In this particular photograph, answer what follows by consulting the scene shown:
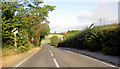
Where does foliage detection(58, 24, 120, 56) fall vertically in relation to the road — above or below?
above

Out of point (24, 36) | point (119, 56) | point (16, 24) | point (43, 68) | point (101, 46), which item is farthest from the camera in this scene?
point (24, 36)

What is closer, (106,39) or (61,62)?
(61,62)

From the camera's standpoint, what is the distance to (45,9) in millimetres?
21719

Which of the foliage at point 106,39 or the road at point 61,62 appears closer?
the road at point 61,62

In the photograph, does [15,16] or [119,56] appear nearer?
[119,56]

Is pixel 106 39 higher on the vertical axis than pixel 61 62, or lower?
higher

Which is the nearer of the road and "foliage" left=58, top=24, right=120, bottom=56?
the road

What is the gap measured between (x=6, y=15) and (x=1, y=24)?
8.02 ft

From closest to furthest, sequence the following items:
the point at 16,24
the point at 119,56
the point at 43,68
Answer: the point at 43,68 → the point at 119,56 → the point at 16,24

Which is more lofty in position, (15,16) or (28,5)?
(28,5)

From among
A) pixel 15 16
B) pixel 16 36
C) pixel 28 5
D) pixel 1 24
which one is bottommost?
pixel 16 36

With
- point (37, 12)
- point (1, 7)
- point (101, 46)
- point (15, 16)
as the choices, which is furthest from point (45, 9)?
point (101, 46)

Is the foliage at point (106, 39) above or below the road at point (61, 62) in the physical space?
above

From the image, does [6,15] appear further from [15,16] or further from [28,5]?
[28,5]
